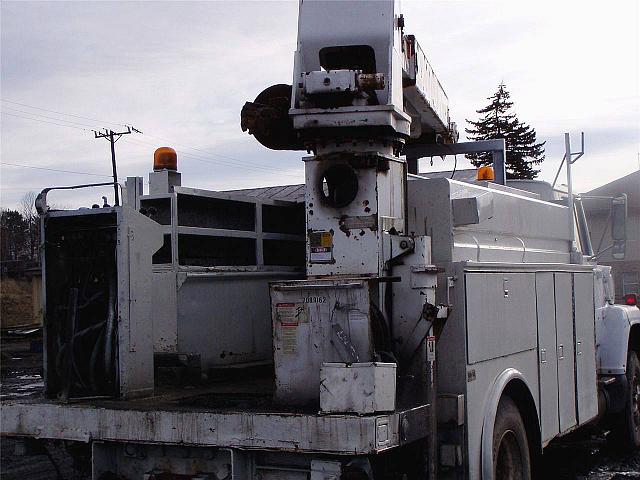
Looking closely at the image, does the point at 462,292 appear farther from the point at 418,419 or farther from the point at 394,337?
the point at 418,419

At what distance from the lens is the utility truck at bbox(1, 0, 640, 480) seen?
4680mm

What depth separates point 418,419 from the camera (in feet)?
15.5

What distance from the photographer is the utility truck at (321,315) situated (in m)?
4.68

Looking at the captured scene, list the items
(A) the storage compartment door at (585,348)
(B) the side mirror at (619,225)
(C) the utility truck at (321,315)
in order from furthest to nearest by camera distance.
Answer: (B) the side mirror at (619,225)
(A) the storage compartment door at (585,348)
(C) the utility truck at (321,315)

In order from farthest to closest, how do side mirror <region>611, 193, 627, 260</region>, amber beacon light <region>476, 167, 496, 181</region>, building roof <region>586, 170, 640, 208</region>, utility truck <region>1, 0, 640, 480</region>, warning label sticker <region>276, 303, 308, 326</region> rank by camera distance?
building roof <region>586, 170, 640, 208</region> → side mirror <region>611, 193, 627, 260</region> → amber beacon light <region>476, 167, 496, 181</region> → warning label sticker <region>276, 303, 308, 326</region> → utility truck <region>1, 0, 640, 480</region>

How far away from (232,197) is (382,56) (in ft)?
5.71

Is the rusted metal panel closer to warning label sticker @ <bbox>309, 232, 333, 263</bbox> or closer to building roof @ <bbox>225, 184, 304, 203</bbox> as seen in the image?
warning label sticker @ <bbox>309, 232, 333, 263</bbox>

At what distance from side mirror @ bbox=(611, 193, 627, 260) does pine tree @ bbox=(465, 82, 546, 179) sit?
2896cm

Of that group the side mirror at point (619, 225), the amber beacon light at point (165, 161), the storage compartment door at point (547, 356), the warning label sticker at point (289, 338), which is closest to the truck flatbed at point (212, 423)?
the warning label sticker at point (289, 338)

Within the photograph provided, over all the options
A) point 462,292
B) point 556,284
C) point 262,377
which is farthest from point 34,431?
point 556,284

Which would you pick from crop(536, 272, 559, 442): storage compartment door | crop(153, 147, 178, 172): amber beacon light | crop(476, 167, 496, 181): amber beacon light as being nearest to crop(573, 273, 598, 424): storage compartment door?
crop(536, 272, 559, 442): storage compartment door

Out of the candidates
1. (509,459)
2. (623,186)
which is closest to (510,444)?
(509,459)

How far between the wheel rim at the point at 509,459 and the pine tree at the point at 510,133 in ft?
107

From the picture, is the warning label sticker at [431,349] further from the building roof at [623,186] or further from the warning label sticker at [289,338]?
the building roof at [623,186]
